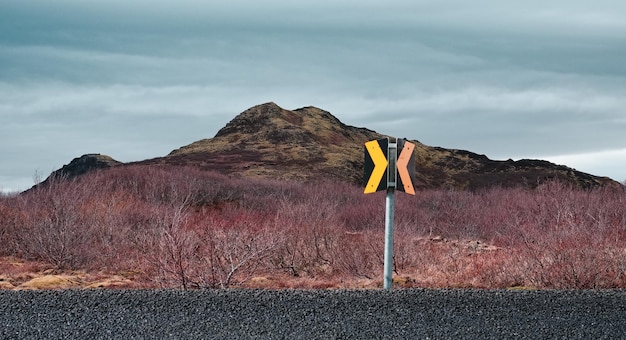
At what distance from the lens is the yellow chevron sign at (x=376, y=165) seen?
8539mm

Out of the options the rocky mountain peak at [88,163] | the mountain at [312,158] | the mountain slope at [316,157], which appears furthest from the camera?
the rocky mountain peak at [88,163]

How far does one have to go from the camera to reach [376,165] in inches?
342

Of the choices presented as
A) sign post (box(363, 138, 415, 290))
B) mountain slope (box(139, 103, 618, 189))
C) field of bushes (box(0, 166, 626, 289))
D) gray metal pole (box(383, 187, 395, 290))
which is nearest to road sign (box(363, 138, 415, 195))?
sign post (box(363, 138, 415, 290))

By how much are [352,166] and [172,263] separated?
5664 centimetres

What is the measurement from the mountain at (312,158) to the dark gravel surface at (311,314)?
48634 mm

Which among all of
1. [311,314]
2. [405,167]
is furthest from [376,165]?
[311,314]

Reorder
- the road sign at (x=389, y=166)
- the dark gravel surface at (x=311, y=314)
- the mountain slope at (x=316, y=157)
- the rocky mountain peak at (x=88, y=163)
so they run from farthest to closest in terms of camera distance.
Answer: the rocky mountain peak at (x=88, y=163)
the mountain slope at (x=316, y=157)
the road sign at (x=389, y=166)
the dark gravel surface at (x=311, y=314)

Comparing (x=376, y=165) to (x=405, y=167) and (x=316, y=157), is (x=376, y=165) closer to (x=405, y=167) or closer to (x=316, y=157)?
(x=405, y=167)

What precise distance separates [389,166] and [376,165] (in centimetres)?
21

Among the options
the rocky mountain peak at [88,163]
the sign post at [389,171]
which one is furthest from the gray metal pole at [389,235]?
the rocky mountain peak at [88,163]

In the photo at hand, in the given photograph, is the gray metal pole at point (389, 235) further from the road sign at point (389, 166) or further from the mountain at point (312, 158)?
the mountain at point (312, 158)

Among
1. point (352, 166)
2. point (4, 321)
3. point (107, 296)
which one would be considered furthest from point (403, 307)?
point (352, 166)

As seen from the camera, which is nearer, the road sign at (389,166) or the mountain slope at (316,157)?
the road sign at (389,166)

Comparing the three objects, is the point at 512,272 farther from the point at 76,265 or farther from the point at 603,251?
the point at 76,265
